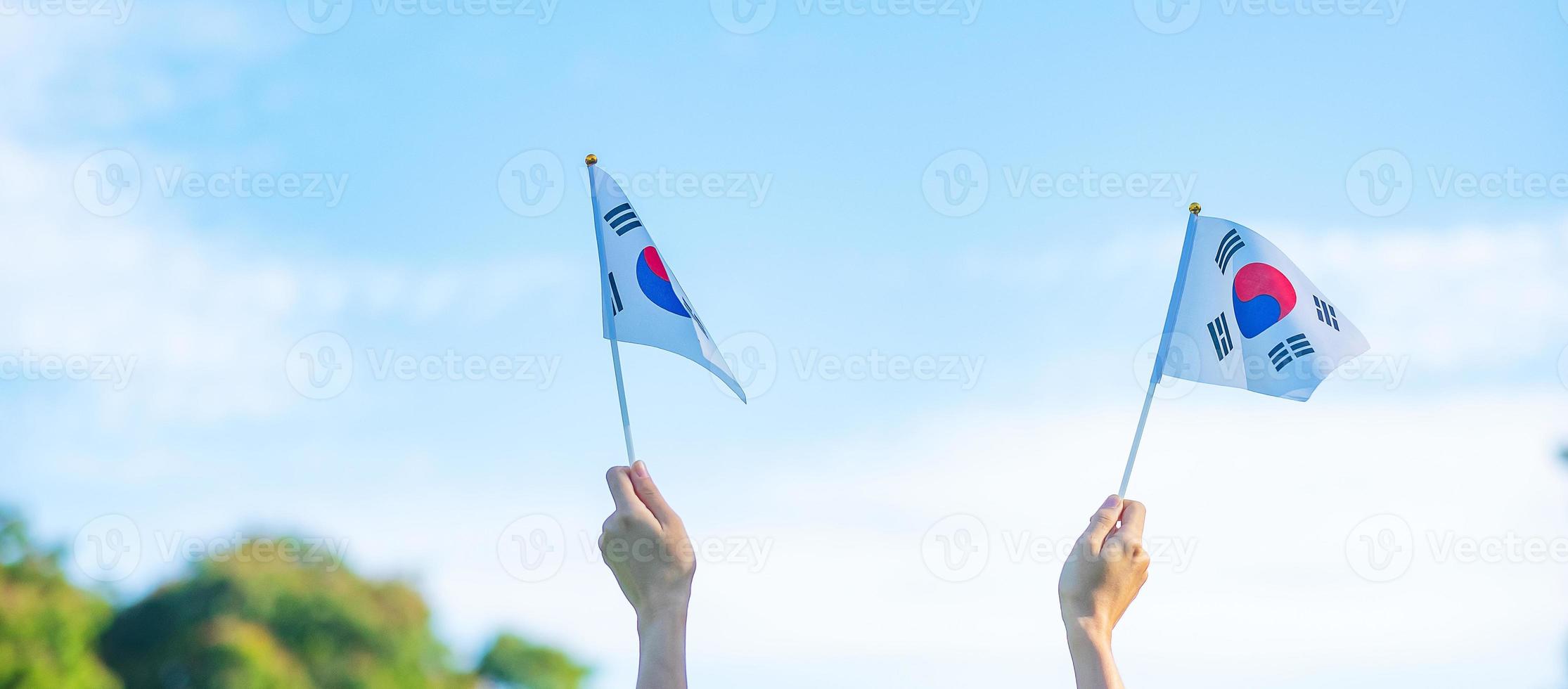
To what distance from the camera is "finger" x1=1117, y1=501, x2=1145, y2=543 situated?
12.4 ft

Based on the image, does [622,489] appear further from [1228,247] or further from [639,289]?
[1228,247]

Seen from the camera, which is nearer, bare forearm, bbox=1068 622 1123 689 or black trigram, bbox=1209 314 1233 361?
bare forearm, bbox=1068 622 1123 689

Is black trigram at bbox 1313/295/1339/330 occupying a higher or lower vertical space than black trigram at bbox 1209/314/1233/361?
higher

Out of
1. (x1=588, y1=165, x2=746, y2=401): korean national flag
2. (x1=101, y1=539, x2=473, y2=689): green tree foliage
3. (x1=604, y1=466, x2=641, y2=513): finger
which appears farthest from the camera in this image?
(x1=101, y1=539, x2=473, y2=689): green tree foliage

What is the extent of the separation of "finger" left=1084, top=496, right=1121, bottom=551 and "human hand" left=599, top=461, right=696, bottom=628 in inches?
41.0

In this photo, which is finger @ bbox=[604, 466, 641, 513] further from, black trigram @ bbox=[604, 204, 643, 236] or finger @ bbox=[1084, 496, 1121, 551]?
black trigram @ bbox=[604, 204, 643, 236]

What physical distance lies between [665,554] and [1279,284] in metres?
3.36

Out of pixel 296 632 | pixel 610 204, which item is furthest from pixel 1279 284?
pixel 296 632

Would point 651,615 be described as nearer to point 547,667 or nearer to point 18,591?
point 18,591

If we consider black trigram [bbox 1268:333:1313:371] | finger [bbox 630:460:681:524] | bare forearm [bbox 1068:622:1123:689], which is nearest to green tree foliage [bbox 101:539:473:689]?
black trigram [bbox 1268:333:1313:371]

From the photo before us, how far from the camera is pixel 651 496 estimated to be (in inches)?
141

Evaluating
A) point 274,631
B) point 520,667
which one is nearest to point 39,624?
point 274,631

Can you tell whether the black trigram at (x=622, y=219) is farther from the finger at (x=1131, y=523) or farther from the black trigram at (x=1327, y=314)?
the black trigram at (x=1327, y=314)

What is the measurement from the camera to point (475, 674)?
40.1 metres
